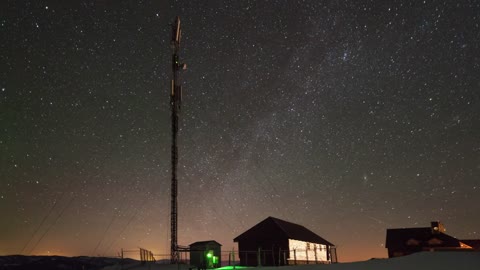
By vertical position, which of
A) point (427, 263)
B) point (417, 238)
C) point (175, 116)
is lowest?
point (427, 263)

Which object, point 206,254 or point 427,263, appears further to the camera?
point 206,254

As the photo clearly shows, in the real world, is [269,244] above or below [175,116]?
below

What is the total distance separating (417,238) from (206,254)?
135ft

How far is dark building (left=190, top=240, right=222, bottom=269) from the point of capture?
129ft

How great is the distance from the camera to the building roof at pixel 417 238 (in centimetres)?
6412

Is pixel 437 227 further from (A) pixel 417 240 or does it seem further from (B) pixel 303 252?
(B) pixel 303 252

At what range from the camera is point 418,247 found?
212 feet

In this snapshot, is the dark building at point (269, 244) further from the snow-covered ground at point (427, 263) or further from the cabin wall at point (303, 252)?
the snow-covered ground at point (427, 263)

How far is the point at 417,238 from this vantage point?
65312 millimetres

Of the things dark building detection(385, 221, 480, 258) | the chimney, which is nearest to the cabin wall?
dark building detection(385, 221, 480, 258)

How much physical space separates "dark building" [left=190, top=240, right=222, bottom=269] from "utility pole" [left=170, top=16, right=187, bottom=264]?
446cm

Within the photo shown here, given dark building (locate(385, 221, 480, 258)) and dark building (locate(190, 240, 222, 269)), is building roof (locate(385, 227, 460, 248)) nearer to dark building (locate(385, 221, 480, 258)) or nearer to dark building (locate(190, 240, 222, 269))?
dark building (locate(385, 221, 480, 258))

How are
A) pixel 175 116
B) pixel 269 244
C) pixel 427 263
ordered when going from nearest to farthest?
pixel 427 263, pixel 269 244, pixel 175 116

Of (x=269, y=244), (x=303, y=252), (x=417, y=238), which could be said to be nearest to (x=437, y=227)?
(x=417, y=238)
